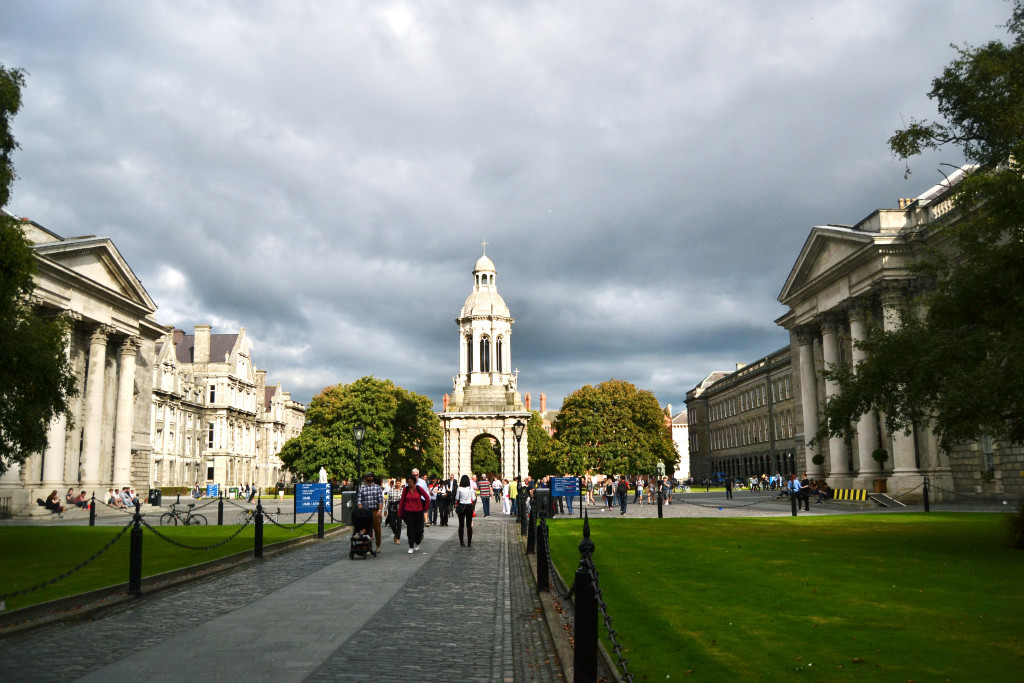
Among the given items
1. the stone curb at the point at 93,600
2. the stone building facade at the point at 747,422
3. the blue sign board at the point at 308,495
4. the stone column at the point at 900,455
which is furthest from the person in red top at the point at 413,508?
the stone building facade at the point at 747,422

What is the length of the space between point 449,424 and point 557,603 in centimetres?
5737

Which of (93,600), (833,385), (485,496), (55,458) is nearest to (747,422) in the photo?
(833,385)

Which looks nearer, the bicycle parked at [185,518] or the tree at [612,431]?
the bicycle parked at [185,518]

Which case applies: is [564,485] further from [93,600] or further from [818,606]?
[93,600]

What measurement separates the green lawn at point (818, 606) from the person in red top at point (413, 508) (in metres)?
3.39

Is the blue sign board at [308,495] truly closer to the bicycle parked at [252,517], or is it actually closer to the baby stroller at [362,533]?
the bicycle parked at [252,517]

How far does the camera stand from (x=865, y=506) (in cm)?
3734

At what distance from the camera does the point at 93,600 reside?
11.5m

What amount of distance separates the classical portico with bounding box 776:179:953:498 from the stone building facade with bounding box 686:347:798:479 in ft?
57.2

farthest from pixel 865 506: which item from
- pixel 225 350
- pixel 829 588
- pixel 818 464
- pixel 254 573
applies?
pixel 225 350

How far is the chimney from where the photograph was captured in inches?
3686

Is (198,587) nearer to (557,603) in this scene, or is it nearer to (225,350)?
(557,603)

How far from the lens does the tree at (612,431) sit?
7525 centimetres

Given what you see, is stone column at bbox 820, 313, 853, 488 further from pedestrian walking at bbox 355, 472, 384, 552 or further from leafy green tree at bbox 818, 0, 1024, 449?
pedestrian walking at bbox 355, 472, 384, 552
